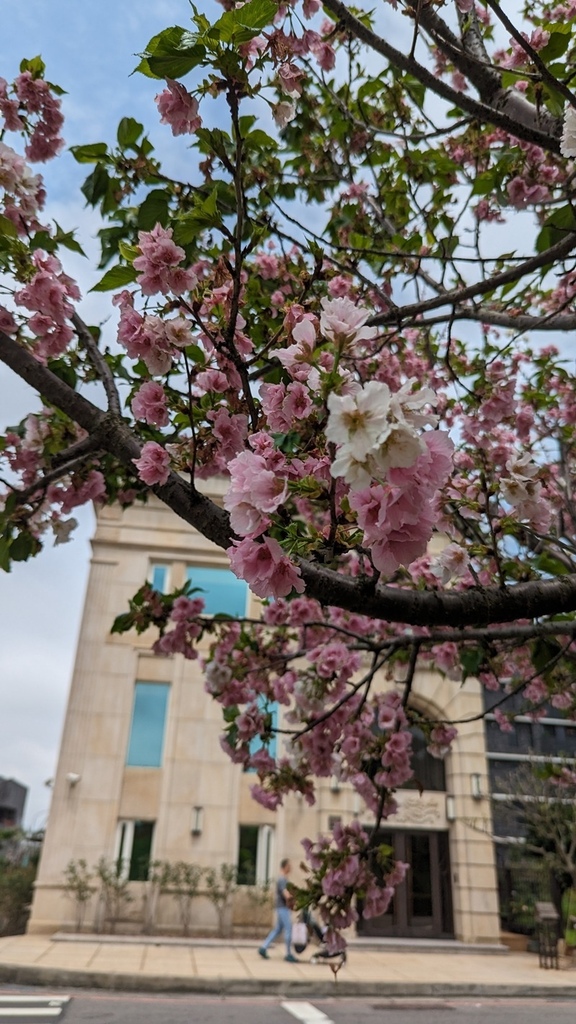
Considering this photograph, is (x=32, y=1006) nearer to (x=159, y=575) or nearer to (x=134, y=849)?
(x=134, y=849)

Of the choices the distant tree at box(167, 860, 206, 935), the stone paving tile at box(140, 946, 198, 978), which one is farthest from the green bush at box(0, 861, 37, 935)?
the stone paving tile at box(140, 946, 198, 978)

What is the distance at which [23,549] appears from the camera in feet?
10.3

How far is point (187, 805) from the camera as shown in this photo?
1332cm

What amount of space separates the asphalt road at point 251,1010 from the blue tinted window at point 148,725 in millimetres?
5795

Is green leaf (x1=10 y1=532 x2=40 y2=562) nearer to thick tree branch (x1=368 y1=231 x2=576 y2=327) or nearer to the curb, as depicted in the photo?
thick tree branch (x1=368 y1=231 x2=576 y2=327)

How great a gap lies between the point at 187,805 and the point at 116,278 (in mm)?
12963

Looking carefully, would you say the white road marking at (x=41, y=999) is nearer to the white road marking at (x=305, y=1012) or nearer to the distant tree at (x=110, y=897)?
the white road marking at (x=305, y=1012)

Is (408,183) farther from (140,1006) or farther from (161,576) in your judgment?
(161,576)

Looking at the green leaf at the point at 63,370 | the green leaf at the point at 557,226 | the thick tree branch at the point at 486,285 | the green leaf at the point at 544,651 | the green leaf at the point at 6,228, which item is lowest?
the green leaf at the point at 544,651

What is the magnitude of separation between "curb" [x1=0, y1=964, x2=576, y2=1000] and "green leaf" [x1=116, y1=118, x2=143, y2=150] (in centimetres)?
852

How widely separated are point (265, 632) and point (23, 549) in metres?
2.45

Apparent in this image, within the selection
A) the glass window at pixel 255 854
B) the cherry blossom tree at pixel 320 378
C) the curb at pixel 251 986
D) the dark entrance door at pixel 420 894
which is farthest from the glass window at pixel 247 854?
the cherry blossom tree at pixel 320 378

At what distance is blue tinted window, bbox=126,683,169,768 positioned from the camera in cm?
1364

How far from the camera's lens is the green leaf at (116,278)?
200 cm
